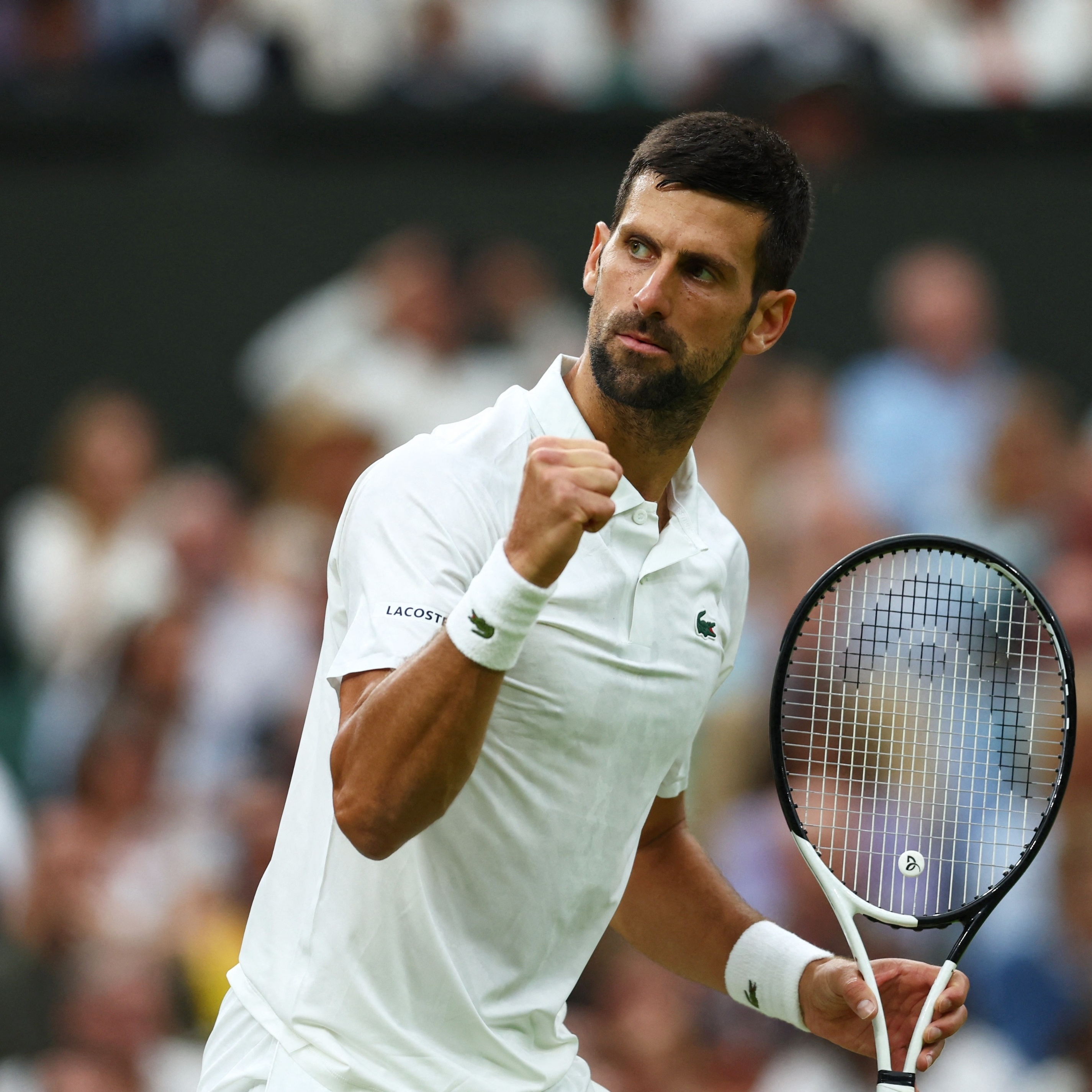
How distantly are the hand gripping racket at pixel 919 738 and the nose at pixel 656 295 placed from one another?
52 cm

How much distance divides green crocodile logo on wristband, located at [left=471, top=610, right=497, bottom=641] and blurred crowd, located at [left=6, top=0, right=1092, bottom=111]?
5112 millimetres

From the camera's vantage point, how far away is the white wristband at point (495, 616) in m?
2.25

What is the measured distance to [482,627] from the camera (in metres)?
2.25

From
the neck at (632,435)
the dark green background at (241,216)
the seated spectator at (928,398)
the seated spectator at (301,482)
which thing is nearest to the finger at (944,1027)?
the neck at (632,435)

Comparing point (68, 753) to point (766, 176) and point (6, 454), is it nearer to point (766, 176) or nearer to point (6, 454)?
point (6, 454)

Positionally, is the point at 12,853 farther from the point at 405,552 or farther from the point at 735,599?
the point at 405,552

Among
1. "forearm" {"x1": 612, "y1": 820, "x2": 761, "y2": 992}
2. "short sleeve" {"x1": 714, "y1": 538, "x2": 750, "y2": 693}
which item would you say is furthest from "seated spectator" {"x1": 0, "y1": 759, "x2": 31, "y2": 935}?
"short sleeve" {"x1": 714, "y1": 538, "x2": 750, "y2": 693}

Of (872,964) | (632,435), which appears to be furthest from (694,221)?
(872,964)

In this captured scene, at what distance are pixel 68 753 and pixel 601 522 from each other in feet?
16.2

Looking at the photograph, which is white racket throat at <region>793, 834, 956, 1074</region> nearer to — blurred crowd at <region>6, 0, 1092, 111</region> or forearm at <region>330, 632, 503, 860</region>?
forearm at <region>330, 632, 503, 860</region>

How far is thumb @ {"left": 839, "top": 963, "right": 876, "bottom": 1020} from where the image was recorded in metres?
2.80

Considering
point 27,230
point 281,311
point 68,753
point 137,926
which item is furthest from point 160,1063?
point 27,230

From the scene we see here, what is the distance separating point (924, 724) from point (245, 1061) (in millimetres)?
2472

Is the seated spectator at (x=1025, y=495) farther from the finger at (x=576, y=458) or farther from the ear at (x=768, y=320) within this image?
the finger at (x=576, y=458)
